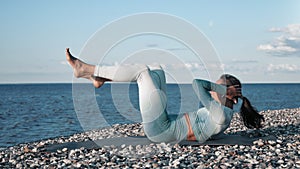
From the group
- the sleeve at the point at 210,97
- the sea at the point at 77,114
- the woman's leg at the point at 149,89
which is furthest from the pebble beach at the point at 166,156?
the sea at the point at 77,114

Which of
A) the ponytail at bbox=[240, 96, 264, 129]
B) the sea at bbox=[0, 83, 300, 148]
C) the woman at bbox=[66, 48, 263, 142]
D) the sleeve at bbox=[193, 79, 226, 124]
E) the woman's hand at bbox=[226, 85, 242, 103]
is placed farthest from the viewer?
the sea at bbox=[0, 83, 300, 148]

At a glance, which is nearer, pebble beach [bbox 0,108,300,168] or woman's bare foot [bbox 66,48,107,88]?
pebble beach [bbox 0,108,300,168]

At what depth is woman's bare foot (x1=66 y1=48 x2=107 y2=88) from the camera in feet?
21.3

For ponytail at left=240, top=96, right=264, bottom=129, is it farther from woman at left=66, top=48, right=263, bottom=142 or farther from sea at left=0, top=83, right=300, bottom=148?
sea at left=0, top=83, right=300, bottom=148

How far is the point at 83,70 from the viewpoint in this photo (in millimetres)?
6527

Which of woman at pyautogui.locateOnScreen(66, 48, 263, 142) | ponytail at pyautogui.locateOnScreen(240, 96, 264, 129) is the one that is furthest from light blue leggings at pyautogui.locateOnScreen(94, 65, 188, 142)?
ponytail at pyautogui.locateOnScreen(240, 96, 264, 129)

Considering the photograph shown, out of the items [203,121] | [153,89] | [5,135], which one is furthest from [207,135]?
[5,135]

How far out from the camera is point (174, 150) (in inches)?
275

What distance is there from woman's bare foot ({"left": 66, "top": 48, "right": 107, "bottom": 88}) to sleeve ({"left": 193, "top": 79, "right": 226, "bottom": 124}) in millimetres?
1636

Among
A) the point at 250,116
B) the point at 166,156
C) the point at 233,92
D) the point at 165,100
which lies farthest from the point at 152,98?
the point at 250,116

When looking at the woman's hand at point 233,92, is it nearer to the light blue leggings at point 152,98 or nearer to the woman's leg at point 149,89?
the light blue leggings at point 152,98

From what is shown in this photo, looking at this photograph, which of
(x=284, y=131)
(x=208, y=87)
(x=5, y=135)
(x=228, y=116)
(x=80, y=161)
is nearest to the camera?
(x=80, y=161)

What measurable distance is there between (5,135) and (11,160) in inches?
418

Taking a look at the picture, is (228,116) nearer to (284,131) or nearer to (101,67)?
(101,67)
